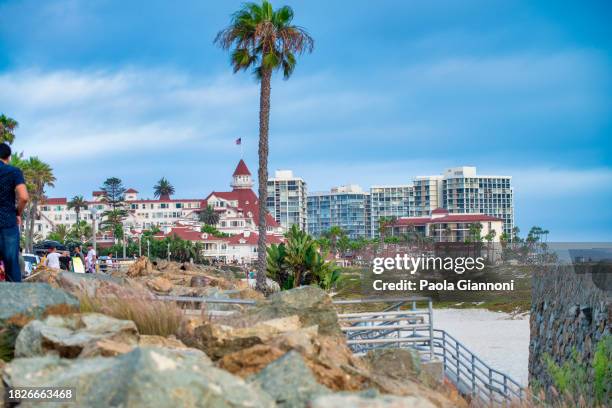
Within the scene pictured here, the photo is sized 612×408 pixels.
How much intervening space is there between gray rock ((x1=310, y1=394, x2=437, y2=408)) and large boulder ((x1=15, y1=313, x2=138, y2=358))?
1.83 meters

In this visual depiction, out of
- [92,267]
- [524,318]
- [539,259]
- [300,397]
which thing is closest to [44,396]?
[300,397]

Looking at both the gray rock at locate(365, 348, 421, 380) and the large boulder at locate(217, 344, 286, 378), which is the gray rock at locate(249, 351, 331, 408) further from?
the gray rock at locate(365, 348, 421, 380)

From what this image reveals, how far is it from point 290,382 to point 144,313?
2871 millimetres

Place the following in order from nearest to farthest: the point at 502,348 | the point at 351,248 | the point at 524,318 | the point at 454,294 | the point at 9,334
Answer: the point at 9,334, the point at 502,348, the point at 524,318, the point at 454,294, the point at 351,248

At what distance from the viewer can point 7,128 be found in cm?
6234

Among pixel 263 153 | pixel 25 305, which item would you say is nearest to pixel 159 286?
pixel 263 153

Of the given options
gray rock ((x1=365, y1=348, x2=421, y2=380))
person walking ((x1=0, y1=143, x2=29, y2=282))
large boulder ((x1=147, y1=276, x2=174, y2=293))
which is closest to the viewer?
gray rock ((x1=365, y1=348, x2=421, y2=380))

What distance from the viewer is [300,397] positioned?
483 cm

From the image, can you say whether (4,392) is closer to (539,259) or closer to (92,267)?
(539,259)

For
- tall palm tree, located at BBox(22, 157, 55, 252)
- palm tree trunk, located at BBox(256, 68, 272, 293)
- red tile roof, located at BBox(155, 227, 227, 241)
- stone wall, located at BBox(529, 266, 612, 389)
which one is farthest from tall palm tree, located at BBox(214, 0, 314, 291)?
red tile roof, located at BBox(155, 227, 227, 241)

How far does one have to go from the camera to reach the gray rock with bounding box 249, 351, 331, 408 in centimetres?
481

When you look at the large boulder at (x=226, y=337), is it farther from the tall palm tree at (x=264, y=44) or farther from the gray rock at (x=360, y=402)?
the tall palm tree at (x=264, y=44)

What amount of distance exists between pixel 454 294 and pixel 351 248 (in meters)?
114

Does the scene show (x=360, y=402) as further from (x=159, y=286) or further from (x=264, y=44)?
(x=264, y=44)
